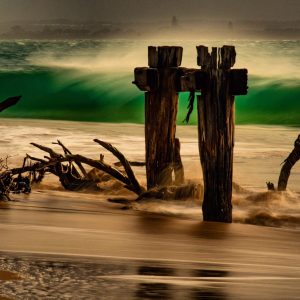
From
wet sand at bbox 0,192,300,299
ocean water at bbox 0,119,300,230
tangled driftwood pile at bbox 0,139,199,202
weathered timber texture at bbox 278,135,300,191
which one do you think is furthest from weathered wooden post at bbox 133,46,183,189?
weathered timber texture at bbox 278,135,300,191

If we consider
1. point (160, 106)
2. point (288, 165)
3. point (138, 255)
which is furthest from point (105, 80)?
point (138, 255)

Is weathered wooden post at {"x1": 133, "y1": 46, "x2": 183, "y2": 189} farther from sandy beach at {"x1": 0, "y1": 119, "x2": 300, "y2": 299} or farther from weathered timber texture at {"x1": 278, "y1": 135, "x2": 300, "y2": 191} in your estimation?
weathered timber texture at {"x1": 278, "y1": 135, "x2": 300, "y2": 191}

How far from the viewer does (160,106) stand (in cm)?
1144

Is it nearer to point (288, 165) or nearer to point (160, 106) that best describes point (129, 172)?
point (160, 106)

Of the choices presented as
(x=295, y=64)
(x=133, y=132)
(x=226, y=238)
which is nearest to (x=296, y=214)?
(x=226, y=238)

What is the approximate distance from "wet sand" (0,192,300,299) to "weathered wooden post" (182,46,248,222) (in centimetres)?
42

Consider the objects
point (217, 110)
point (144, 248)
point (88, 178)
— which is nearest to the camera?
point (144, 248)

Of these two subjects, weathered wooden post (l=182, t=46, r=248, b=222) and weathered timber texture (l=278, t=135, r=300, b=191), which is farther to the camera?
weathered timber texture (l=278, t=135, r=300, b=191)

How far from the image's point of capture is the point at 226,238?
9211mm

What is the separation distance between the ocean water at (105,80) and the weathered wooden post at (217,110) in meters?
24.0

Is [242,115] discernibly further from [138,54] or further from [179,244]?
[179,244]

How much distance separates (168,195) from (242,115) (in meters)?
29.6

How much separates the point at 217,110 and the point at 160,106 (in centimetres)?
146

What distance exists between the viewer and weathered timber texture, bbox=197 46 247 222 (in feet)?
32.8
